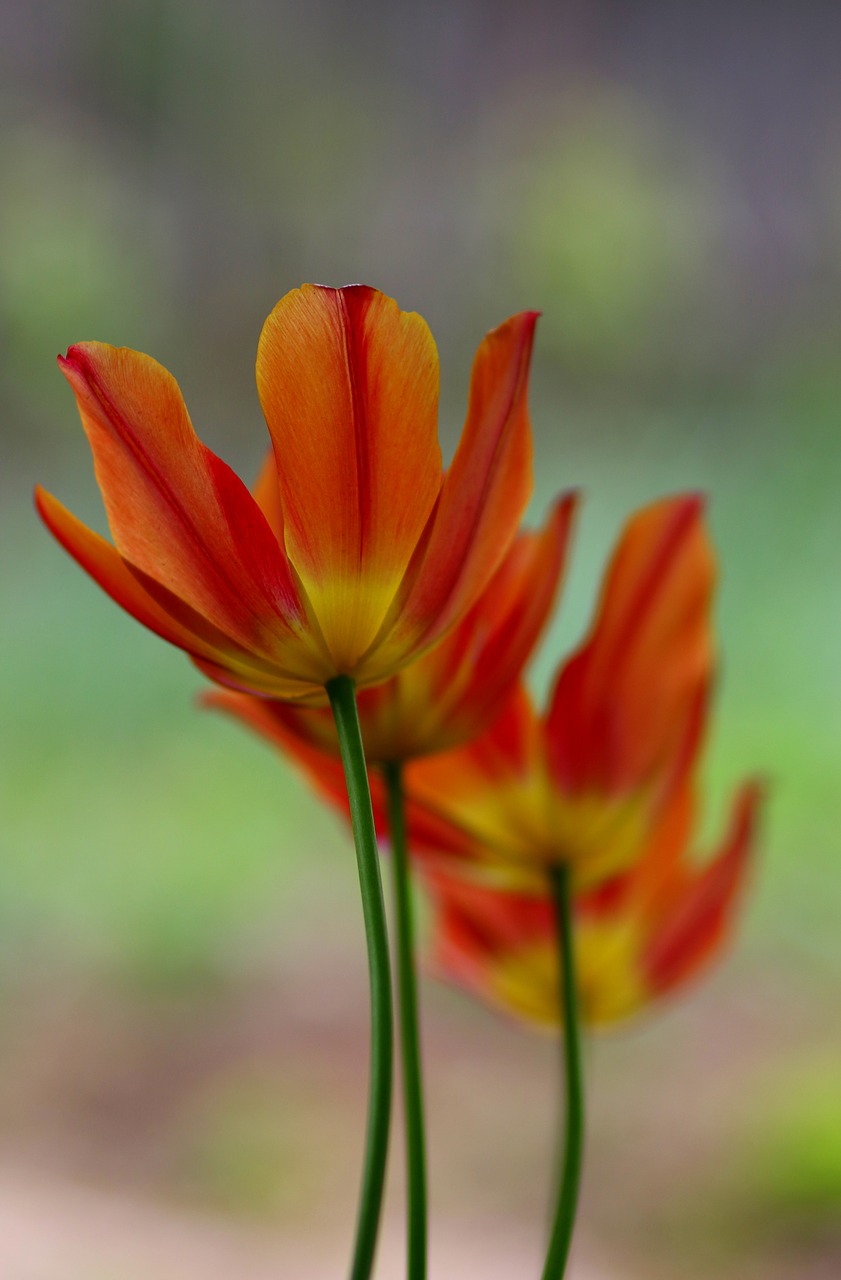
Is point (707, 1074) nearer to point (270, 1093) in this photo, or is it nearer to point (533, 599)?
point (270, 1093)

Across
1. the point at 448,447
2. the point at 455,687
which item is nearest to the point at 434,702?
the point at 455,687

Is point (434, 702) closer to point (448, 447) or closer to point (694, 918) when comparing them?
point (694, 918)

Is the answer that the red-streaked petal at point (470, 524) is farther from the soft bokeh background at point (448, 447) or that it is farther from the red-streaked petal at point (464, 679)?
the soft bokeh background at point (448, 447)

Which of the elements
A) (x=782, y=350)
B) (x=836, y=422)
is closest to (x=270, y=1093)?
(x=836, y=422)

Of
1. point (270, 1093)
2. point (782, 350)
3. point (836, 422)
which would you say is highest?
point (782, 350)

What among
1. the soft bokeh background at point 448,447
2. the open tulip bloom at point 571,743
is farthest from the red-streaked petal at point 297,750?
the soft bokeh background at point 448,447

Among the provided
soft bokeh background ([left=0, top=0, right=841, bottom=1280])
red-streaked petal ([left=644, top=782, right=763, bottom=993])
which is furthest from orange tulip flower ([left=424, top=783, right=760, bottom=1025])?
soft bokeh background ([left=0, top=0, right=841, bottom=1280])

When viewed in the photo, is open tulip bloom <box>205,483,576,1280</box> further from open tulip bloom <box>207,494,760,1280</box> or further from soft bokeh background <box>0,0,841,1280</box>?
soft bokeh background <box>0,0,841,1280</box>
